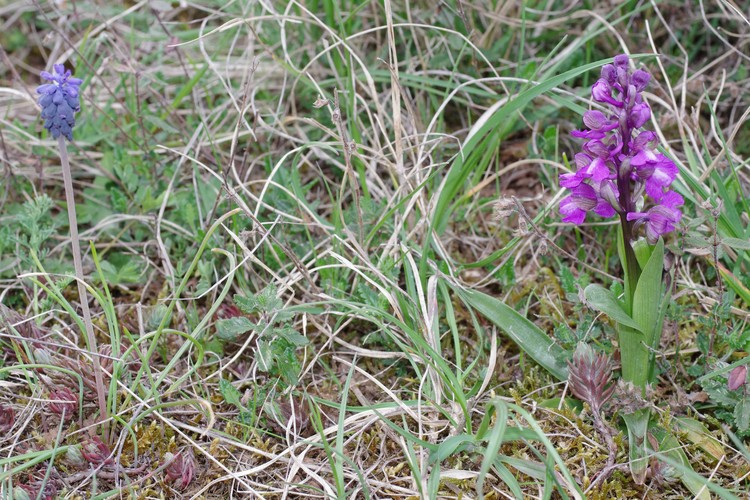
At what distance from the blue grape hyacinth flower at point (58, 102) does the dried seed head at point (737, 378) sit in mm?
1878

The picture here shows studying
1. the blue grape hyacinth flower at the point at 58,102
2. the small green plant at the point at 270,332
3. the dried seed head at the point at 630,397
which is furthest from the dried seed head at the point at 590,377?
the blue grape hyacinth flower at the point at 58,102

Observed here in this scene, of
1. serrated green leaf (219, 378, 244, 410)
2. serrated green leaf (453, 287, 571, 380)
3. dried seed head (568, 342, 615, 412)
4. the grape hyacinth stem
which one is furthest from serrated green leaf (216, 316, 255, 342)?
dried seed head (568, 342, 615, 412)

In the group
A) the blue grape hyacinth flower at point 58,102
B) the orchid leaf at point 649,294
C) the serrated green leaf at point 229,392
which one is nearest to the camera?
the blue grape hyacinth flower at point 58,102

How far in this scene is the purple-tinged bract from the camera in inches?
Result: 77.5

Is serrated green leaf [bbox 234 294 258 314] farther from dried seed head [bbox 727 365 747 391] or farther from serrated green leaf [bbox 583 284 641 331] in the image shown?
dried seed head [bbox 727 365 747 391]

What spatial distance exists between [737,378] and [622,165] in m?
0.67

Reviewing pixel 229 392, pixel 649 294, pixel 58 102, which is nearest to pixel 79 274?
pixel 58 102

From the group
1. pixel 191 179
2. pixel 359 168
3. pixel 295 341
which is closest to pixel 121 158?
pixel 191 179

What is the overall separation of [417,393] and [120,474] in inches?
35.7

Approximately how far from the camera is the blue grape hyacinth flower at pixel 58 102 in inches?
73.7

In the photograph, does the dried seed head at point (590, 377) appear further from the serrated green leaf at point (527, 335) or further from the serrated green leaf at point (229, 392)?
the serrated green leaf at point (229, 392)

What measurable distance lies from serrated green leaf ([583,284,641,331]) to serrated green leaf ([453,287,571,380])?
0.24 metres

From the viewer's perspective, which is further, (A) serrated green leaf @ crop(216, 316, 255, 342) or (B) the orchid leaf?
(A) serrated green leaf @ crop(216, 316, 255, 342)

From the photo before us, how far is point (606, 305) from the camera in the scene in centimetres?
210
